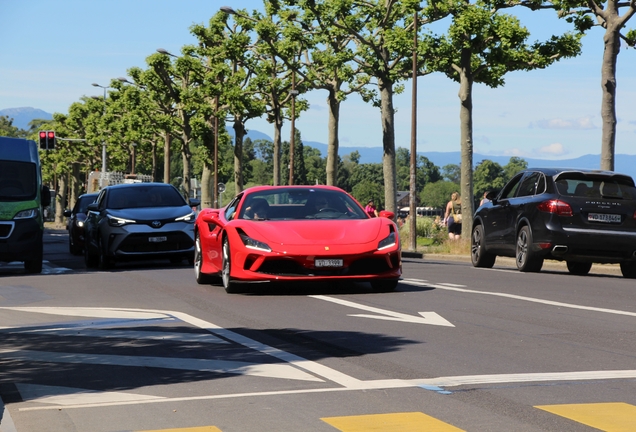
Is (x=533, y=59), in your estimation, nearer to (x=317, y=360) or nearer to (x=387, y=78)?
(x=387, y=78)

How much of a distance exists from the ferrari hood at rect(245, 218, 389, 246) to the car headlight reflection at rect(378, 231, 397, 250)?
0.09 metres

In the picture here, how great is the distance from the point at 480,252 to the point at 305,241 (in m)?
8.05

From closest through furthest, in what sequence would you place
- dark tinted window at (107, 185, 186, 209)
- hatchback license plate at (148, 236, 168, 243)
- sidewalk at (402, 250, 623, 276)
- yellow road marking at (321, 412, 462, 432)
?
yellow road marking at (321, 412, 462, 432) → hatchback license plate at (148, 236, 168, 243) → sidewalk at (402, 250, 623, 276) → dark tinted window at (107, 185, 186, 209)

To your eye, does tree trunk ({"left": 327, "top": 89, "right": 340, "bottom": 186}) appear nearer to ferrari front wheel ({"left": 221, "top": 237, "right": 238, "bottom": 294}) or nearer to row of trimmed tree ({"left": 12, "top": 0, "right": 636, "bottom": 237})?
row of trimmed tree ({"left": 12, "top": 0, "right": 636, "bottom": 237})

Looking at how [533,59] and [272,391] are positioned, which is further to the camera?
[533,59]

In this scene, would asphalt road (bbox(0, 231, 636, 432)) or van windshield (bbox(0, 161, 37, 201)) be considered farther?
van windshield (bbox(0, 161, 37, 201))

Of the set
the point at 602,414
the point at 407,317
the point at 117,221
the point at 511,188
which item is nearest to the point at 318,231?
the point at 407,317

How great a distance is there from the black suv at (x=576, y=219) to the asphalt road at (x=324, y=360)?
316 cm

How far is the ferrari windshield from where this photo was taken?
1511 centimetres

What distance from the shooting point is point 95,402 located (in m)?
7.09

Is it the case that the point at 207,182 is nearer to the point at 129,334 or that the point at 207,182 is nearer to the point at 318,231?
the point at 318,231

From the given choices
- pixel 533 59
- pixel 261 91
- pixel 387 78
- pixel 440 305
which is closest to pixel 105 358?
pixel 440 305

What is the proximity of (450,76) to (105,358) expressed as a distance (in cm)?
3047

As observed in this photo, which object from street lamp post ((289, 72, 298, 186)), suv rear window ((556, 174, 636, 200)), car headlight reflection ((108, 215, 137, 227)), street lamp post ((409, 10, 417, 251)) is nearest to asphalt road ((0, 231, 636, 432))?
suv rear window ((556, 174, 636, 200))
